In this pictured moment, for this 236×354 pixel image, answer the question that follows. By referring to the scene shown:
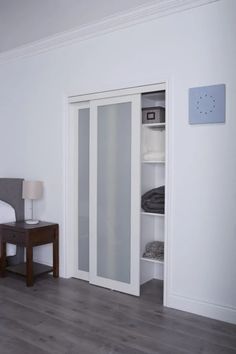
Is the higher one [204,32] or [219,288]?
[204,32]

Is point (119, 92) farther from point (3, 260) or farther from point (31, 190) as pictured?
point (3, 260)

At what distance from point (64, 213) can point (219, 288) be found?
1833mm

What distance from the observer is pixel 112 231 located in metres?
3.44

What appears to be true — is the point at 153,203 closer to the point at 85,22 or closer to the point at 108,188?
the point at 108,188

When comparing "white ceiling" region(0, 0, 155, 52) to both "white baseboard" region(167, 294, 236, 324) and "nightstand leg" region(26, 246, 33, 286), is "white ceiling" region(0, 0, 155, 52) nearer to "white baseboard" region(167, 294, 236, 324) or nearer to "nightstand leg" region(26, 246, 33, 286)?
"nightstand leg" region(26, 246, 33, 286)

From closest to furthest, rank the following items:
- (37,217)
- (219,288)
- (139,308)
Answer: (219,288) → (139,308) → (37,217)

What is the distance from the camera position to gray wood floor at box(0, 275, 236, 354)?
2330mm

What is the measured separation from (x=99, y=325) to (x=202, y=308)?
87cm

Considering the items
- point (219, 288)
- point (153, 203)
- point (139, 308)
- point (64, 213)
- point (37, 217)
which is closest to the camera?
point (219, 288)

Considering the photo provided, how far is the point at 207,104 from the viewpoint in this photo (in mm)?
2756

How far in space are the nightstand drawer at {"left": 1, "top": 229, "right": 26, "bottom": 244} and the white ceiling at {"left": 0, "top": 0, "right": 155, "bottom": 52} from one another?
2187 millimetres

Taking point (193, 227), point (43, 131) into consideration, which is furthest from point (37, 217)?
point (193, 227)

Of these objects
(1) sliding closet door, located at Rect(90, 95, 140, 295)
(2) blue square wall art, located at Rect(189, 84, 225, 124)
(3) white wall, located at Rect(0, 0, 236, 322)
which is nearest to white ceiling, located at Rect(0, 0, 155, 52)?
(3) white wall, located at Rect(0, 0, 236, 322)

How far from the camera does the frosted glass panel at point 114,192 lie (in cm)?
332
